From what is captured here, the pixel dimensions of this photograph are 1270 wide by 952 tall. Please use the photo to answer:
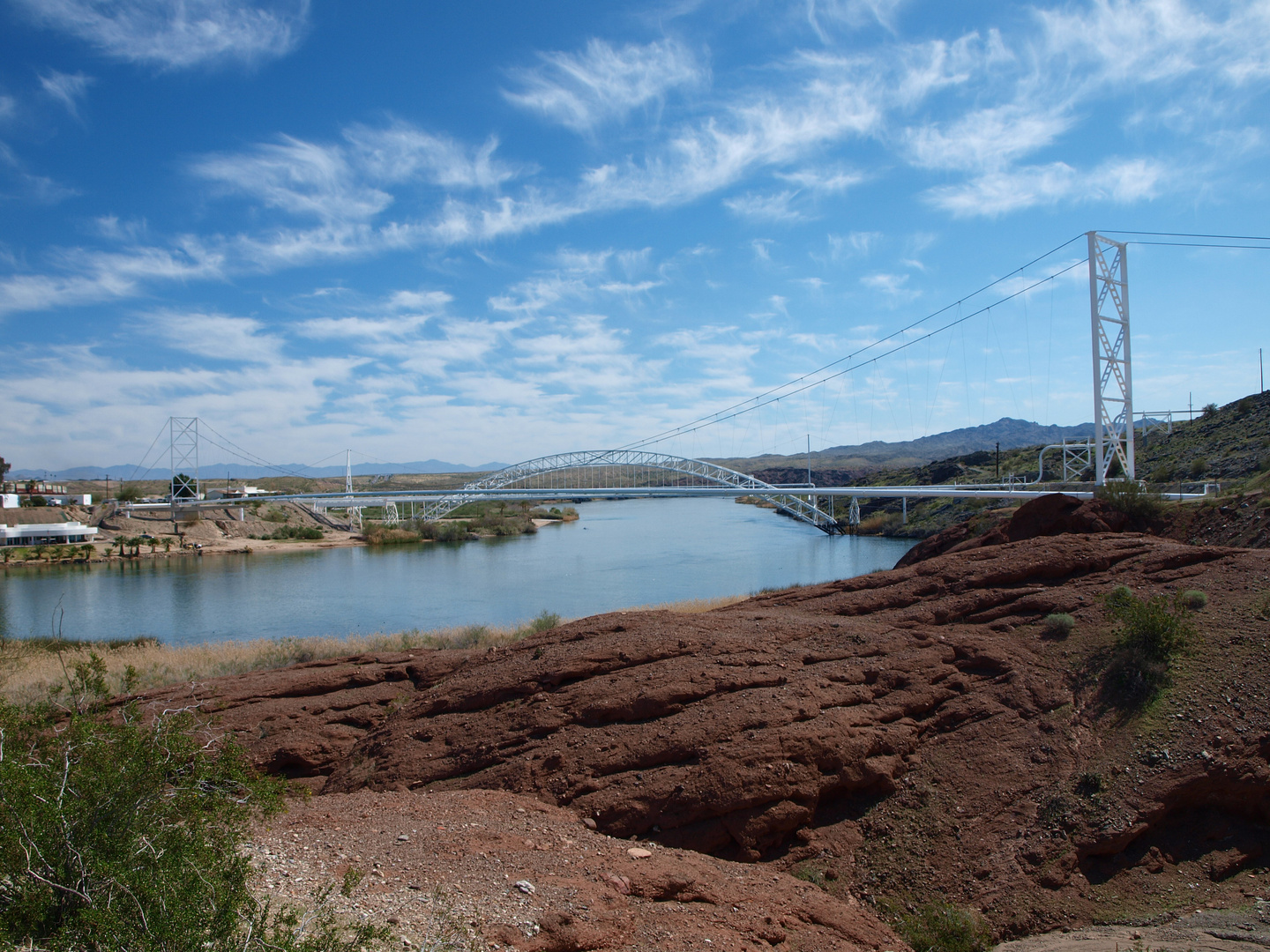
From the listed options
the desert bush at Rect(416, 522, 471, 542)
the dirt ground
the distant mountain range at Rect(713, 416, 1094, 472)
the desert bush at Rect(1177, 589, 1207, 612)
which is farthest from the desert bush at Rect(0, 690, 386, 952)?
the distant mountain range at Rect(713, 416, 1094, 472)

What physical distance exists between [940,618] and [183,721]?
9303 millimetres

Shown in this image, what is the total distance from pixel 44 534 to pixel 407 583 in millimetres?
35658

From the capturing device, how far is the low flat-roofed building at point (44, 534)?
49.9 m

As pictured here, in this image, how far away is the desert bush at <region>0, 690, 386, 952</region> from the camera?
123 inches

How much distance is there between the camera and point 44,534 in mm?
50812

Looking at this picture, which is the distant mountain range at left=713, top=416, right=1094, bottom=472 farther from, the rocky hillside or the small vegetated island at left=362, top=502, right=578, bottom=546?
the rocky hillside

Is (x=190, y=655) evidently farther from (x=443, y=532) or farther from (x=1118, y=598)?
(x=443, y=532)

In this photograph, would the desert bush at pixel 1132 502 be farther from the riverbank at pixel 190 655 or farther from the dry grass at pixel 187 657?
the dry grass at pixel 187 657

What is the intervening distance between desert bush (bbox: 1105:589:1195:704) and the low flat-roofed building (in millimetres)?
64427

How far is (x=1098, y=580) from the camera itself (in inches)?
395

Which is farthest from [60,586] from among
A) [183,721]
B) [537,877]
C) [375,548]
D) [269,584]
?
[537,877]

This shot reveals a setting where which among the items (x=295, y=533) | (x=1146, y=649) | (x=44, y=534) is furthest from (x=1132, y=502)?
(x=44, y=534)

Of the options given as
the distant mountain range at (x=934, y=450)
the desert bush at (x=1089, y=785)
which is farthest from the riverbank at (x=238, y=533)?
the distant mountain range at (x=934, y=450)

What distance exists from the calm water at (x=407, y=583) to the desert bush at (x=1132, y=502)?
1566 centimetres
